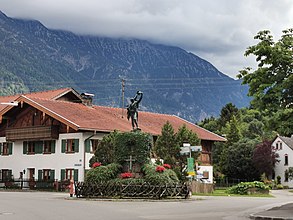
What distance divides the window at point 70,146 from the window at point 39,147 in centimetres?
161

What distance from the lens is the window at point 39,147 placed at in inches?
2116

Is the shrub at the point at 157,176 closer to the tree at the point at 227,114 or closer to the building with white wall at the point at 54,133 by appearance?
the building with white wall at the point at 54,133

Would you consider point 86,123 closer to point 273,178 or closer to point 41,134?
point 41,134

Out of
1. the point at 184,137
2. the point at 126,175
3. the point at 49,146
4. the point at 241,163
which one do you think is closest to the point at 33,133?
the point at 49,146

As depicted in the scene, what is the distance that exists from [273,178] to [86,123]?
3415 cm

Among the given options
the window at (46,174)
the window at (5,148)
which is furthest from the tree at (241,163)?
the window at (5,148)

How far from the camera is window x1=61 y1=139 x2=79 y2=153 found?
5100 cm

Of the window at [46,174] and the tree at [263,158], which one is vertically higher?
the tree at [263,158]

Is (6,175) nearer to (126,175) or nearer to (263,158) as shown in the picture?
(126,175)

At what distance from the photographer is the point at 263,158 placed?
68.7 m

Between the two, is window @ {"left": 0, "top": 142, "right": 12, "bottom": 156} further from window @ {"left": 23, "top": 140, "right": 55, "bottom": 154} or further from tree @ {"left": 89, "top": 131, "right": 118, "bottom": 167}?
tree @ {"left": 89, "top": 131, "right": 118, "bottom": 167}

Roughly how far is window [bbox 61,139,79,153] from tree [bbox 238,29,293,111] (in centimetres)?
3093

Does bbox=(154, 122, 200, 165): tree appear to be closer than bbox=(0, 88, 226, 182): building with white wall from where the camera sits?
Yes

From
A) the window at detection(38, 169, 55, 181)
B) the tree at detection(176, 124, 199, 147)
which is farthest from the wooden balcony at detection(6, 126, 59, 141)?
the tree at detection(176, 124, 199, 147)
